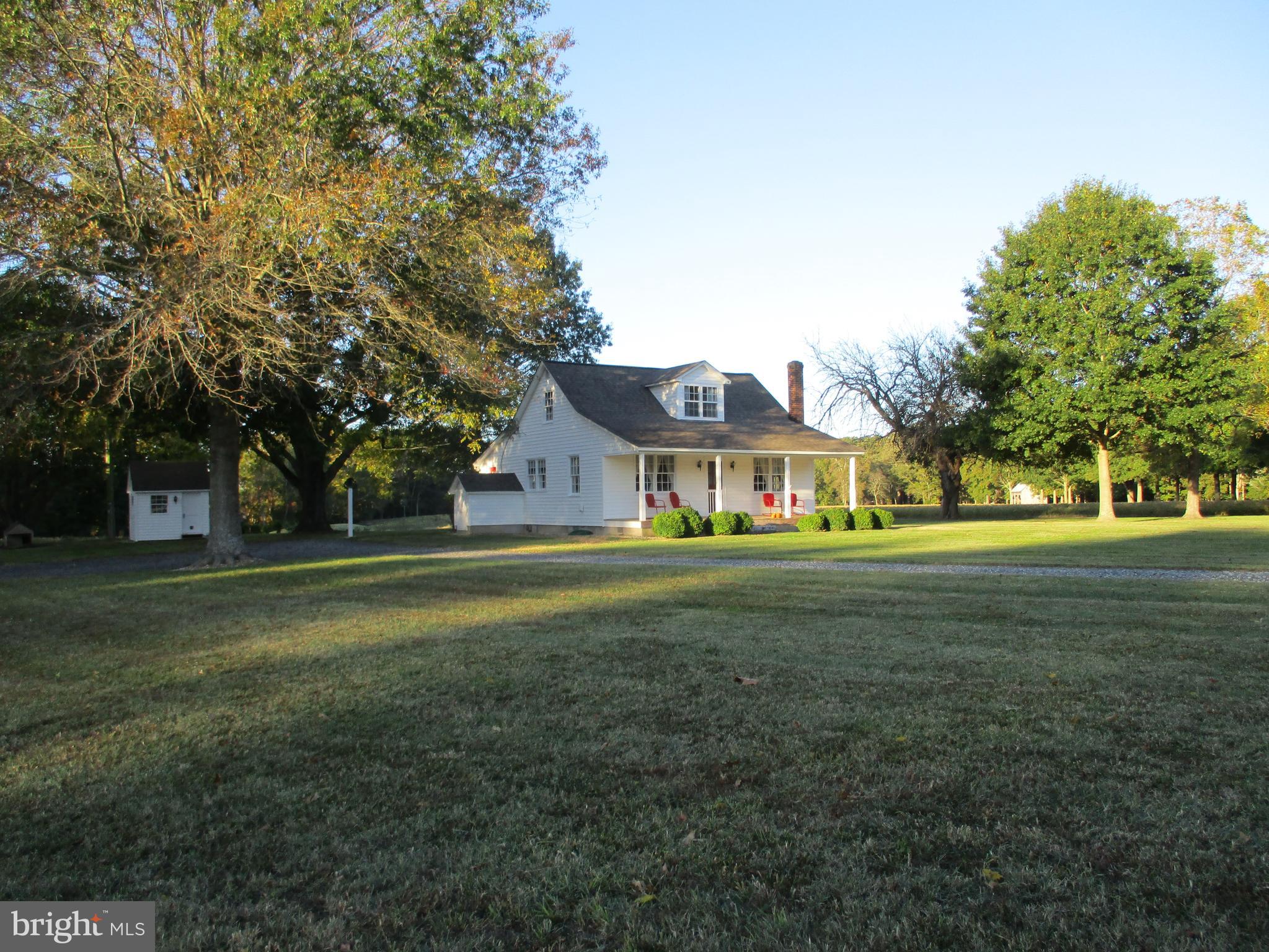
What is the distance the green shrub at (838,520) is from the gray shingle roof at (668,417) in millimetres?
3530

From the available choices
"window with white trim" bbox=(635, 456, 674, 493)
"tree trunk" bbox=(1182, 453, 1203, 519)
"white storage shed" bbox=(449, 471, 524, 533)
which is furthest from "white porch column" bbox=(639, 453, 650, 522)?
"tree trunk" bbox=(1182, 453, 1203, 519)

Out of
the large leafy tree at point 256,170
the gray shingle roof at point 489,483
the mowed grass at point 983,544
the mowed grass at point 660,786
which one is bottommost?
the mowed grass at point 660,786

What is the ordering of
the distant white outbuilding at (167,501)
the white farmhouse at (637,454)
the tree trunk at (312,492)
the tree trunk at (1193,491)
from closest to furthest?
the white farmhouse at (637,454) < the distant white outbuilding at (167,501) < the tree trunk at (312,492) < the tree trunk at (1193,491)

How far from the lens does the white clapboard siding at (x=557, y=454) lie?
91.0 ft

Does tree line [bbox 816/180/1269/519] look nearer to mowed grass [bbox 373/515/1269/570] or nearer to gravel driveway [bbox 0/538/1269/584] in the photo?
mowed grass [bbox 373/515/1269/570]

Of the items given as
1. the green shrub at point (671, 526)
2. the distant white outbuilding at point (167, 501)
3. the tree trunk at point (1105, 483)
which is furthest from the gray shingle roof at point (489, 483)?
the tree trunk at point (1105, 483)

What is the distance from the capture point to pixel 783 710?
4840mm

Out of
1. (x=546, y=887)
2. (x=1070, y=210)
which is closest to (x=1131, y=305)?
(x=1070, y=210)

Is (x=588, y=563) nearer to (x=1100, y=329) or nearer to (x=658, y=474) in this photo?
(x=658, y=474)

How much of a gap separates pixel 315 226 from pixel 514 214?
3.64 metres

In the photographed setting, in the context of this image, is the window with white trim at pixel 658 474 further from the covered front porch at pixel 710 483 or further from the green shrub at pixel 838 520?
the green shrub at pixel 838 520

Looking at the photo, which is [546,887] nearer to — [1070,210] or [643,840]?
[643,840]

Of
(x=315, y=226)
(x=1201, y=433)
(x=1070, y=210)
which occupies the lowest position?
(x=1201, y=433)

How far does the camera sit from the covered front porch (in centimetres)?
2753
